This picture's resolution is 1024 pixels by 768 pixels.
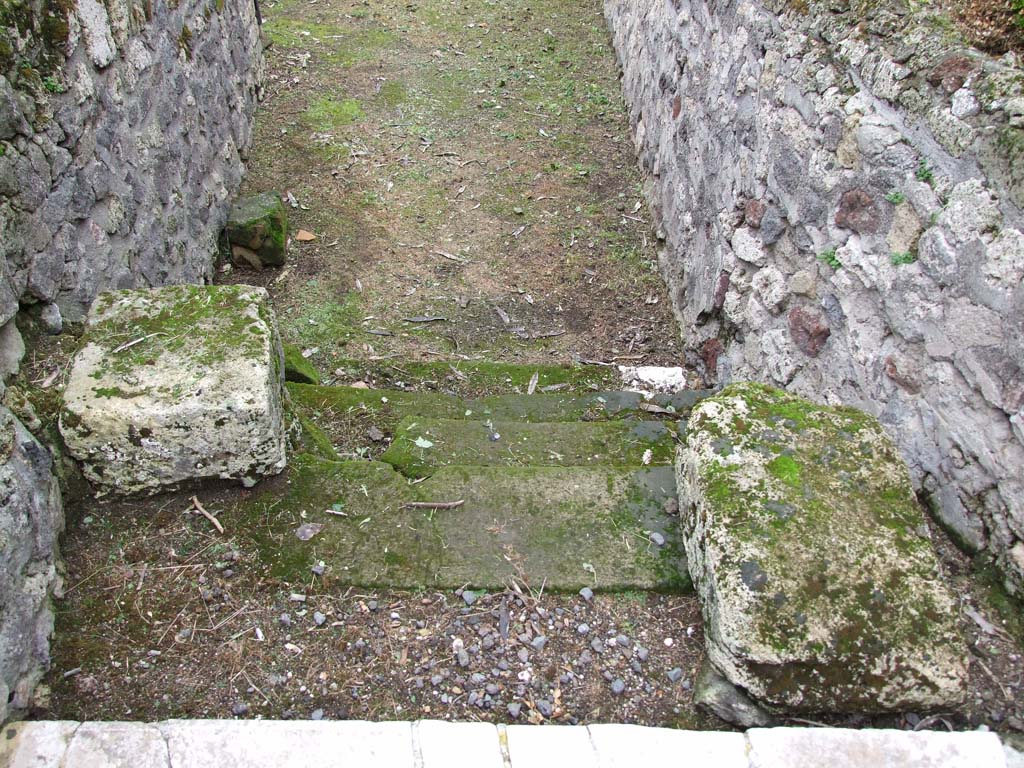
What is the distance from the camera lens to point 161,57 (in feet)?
14.0

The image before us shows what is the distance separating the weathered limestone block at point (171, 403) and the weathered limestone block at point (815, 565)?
4.73 feet

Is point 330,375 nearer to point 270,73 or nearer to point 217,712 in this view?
point 217,712

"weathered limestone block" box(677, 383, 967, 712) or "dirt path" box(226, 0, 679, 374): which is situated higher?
"weathered limestone block" box(677, 383, 967, 712)

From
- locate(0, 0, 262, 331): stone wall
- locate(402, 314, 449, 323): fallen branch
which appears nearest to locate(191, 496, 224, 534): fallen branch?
locate(0, 0, 262, 331): stone wall

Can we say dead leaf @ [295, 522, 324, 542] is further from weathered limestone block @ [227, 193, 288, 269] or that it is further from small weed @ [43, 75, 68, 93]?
weathered limestone block @ [227, 193, 288, 269]

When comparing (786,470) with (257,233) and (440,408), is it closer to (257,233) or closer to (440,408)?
(440,408)

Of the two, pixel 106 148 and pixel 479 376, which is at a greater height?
pixel 106 148

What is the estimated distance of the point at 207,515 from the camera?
8.22ft

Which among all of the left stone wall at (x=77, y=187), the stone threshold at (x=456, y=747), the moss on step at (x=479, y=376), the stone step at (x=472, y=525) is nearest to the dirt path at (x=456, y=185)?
the moss on step at (x=479, y=376)

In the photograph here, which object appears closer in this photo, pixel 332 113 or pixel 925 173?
pixel 925 173

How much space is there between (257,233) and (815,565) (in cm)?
439

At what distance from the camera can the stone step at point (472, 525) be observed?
2.43m

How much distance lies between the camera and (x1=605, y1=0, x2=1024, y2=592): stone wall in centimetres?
227

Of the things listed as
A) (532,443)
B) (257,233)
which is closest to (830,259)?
(532,443)
